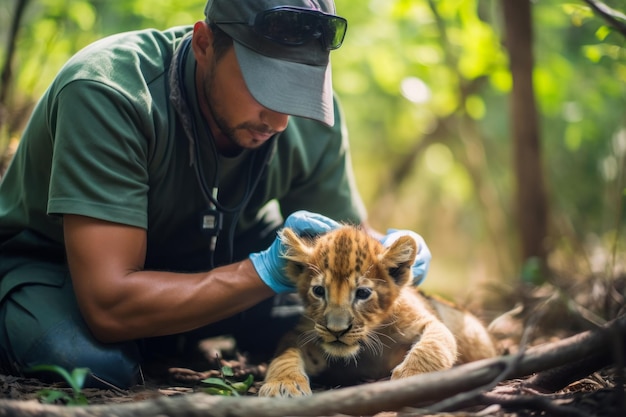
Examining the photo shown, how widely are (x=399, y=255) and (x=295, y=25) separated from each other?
1470 millimetres

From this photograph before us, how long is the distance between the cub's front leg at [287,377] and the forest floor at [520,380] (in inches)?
7.6

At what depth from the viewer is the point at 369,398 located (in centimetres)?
273

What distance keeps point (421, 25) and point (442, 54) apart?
0.46 metres

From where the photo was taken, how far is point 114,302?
374 centimetres

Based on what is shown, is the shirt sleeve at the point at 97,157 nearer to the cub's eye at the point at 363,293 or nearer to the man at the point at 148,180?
the man at the point at 148,180

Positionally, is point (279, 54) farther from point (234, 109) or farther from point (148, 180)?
point (148, 180)

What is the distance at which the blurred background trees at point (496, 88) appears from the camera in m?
6.54

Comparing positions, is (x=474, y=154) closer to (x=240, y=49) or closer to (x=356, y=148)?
(x=240, y=49)

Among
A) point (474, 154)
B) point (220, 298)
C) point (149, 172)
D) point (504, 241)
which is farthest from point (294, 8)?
point (504, 241)

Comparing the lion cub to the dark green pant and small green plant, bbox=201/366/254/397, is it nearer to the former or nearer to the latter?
small green plant, bbox=201/366/254/397

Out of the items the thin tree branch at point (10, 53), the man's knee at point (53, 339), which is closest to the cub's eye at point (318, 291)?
the man's knee at point (53, 339)

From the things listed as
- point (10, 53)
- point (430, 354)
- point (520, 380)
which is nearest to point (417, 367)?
point (430, 354)

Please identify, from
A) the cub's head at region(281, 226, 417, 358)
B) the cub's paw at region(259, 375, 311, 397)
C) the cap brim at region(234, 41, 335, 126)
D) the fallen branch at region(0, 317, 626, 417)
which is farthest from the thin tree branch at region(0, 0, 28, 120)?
the fallen branch at region(0, 317, 626, 417)

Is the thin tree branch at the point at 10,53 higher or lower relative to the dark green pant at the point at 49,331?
higher
